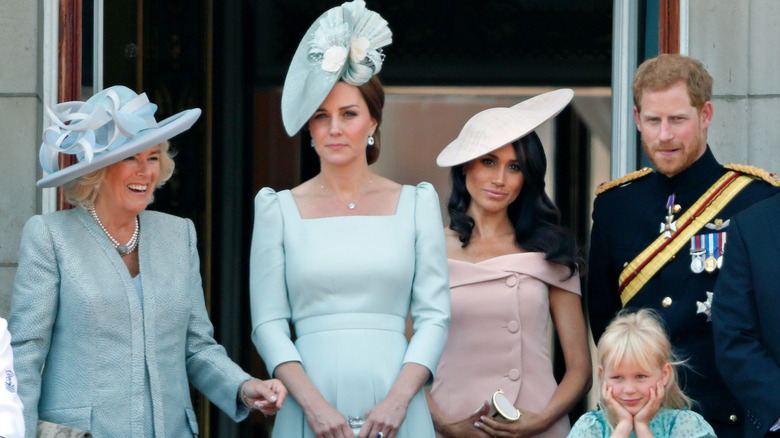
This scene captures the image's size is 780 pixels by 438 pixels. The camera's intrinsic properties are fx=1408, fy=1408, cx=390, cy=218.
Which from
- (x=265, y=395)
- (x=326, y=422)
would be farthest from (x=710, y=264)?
(x=265, y=395)

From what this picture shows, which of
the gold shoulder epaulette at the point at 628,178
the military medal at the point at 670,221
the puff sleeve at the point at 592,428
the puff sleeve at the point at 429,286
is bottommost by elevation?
the puff sleeve at the point at 592,428

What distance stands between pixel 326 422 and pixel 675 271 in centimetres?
116

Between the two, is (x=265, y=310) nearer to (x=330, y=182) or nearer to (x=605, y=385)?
(x=330, y=182)

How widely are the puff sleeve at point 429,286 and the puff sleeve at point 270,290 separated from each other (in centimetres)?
36

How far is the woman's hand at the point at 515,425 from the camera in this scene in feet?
13.9

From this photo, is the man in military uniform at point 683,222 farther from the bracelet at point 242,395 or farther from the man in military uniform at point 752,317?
the bracelet at point 242,395

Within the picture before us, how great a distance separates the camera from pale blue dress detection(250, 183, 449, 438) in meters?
3.91

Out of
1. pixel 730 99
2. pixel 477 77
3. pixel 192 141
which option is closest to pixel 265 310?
pixel 730 99

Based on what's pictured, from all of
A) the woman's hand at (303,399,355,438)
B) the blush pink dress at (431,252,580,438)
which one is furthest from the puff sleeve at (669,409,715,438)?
the woman's hand at (303,399,355,438)

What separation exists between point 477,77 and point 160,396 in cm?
400

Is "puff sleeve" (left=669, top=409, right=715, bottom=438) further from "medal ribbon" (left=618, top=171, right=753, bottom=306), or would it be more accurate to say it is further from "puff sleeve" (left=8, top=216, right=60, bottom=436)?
"puff sleeve" (left=8, top=216, right=60, bottom=436)

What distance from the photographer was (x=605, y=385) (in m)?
3.88

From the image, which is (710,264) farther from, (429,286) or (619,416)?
(429,286)

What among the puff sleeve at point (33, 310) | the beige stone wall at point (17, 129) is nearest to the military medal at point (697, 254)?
the puff sleeve at point (33, 310)
